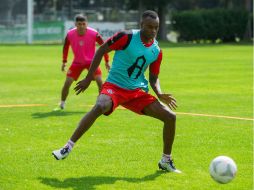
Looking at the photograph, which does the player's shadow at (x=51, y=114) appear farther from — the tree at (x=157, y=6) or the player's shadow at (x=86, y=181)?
the tree at (x=157, y=6)

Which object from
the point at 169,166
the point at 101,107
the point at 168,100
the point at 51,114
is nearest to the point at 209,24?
the point at 51,114

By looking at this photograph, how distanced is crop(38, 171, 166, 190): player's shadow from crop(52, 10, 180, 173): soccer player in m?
0.42

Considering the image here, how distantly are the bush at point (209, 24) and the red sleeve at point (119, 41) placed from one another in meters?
50.0

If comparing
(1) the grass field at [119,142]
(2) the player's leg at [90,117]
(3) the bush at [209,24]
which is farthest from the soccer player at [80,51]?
(3) the bush at [209,24]

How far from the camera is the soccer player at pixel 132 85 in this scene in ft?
26.1

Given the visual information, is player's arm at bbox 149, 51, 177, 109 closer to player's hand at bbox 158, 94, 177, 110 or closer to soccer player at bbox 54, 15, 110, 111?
player's hand at bbox 158, 94, 177, 110

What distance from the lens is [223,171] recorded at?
7.19 meters

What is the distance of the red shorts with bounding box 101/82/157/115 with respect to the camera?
320 inches

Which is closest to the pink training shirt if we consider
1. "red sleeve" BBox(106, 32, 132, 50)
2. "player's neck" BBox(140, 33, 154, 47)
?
"player's neck" BBox(140, 33, 154, 47)

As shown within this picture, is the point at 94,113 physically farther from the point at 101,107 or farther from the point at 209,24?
the point at 209,24

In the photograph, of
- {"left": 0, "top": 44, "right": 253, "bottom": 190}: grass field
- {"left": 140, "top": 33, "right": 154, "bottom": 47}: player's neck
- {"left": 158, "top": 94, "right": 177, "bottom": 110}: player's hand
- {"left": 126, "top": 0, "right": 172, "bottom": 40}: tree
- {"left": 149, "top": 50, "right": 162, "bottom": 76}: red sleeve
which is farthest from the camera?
{"left": 126, "top": 0, "right": 172, "bottom": 40}: tree

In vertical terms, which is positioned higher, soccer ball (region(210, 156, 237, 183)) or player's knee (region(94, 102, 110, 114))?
player's knee (region(94, 102, 110, 114))

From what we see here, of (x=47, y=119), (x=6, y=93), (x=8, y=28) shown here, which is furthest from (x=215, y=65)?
(x=8, y=28)

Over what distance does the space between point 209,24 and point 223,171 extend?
5181 cm
